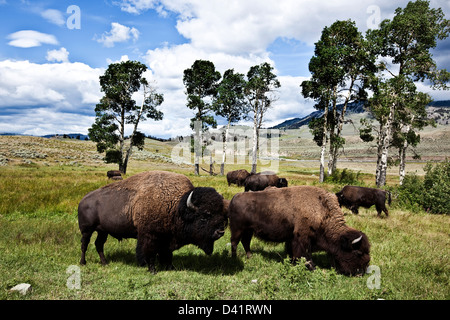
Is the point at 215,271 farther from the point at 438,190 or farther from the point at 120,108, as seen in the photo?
the point at 120,108

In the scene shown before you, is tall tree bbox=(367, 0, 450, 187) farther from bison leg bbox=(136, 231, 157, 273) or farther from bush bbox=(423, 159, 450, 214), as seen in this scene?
bison leg bbox=(136, 231, 157, 273)

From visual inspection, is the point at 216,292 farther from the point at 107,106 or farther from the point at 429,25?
the point at 107,106

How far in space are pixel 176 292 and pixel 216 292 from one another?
2.64 ft

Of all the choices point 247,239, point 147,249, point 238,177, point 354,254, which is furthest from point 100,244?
point 238,177

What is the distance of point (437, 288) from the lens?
5.23 meters

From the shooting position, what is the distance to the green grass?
16.3ft

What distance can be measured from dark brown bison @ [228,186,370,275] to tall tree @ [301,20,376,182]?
21294 millimetres

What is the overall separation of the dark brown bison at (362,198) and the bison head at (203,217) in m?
10.2

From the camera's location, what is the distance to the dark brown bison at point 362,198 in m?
14.2

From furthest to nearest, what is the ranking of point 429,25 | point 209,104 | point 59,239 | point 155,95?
point 209,104 < point 155,95 < point 429,25 < point 59,239

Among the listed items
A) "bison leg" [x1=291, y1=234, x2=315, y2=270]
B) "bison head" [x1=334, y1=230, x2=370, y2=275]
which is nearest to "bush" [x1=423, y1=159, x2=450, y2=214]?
"bison head" [x1=334, y1=230, x2=370, y2=275]

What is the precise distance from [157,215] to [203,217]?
118cm

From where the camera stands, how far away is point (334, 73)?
85.1ft
